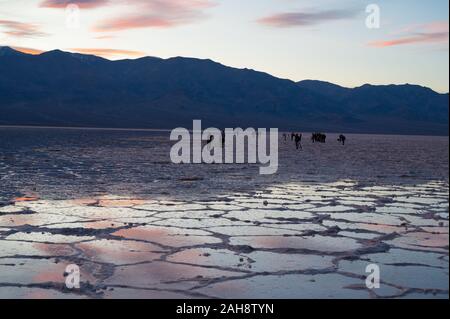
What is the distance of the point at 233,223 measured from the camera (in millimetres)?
8914

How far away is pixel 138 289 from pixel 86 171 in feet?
43.4

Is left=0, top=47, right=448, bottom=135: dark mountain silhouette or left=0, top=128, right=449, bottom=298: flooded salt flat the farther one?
left=0, top=47, right=448, bottom=135: dark mountain silhouette

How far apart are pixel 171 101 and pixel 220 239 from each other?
143022 millimetres

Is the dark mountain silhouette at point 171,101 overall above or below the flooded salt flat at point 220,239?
above

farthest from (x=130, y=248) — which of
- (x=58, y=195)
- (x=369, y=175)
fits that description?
(x=369, y=175)

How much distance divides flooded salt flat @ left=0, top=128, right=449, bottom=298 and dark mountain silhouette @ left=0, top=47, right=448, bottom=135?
338 feet

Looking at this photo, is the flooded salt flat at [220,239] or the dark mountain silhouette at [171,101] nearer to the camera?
the flooded salt flat at [220,239]

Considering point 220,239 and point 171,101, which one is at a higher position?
point 171,101

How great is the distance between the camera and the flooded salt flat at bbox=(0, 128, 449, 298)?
5492 mm

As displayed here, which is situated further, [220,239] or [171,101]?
[171,101]

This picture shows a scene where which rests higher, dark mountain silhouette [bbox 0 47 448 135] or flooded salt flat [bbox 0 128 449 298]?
dark mountain silhouette [bbox 0 47 448 135]

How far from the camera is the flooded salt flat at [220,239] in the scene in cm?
549

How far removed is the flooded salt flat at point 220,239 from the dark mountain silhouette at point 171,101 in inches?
4053

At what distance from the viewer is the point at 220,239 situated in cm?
766
